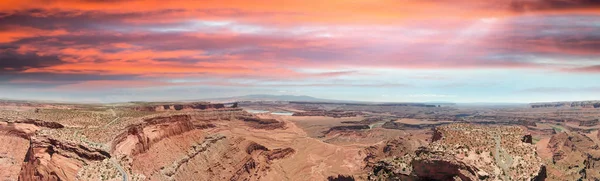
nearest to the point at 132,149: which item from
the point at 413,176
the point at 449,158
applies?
the point at 413,176

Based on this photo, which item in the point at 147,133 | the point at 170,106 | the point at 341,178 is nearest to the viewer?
the point at 147,133

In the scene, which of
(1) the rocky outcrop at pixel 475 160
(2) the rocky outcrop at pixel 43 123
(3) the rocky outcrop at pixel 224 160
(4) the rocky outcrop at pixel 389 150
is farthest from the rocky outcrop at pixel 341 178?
(2) the rocky outcrop at pixel 43 123

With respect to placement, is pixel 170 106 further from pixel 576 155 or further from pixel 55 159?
pixel 576 155

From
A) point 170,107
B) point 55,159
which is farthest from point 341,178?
point 170,107

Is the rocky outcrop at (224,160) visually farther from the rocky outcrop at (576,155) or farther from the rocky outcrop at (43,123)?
the rocky outcrop at (576,155)

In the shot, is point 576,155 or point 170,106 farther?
point 170,106

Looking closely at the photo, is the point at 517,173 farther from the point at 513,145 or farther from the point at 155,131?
the point at 155,131

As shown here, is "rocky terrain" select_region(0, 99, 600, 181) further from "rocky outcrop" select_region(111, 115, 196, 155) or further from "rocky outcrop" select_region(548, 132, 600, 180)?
"rocky outcrop" select_region(548, 132, 600, 180)
